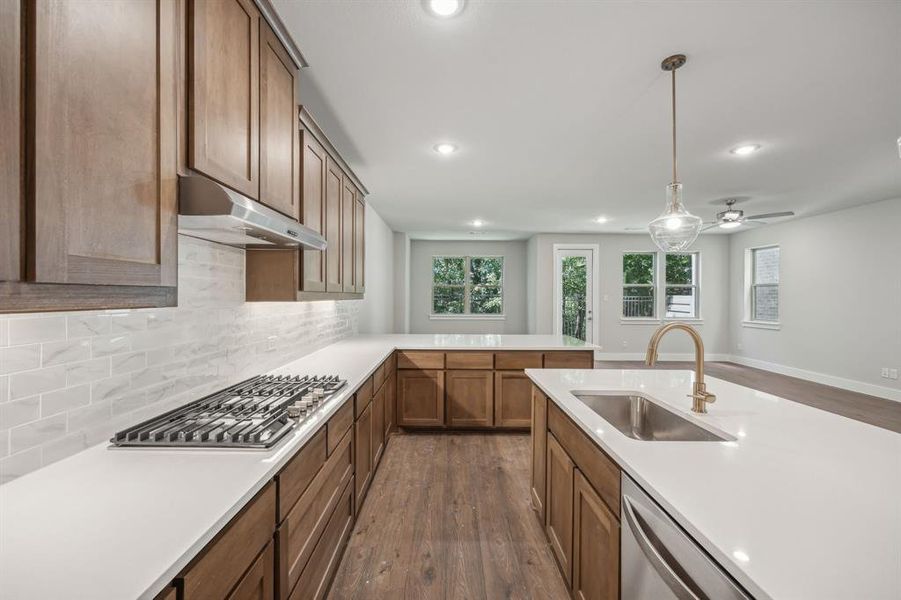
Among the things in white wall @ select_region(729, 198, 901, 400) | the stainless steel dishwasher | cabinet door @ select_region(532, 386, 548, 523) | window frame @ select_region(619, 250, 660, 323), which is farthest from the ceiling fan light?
window frame @ select_region(619, 250, 660, 323)

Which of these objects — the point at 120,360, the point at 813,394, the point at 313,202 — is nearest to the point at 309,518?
the point at 120,360

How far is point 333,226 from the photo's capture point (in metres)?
2.75

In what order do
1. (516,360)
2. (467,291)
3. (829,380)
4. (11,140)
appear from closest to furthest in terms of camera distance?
1. (11,140)
2. (516,360)
3. (829,380)
4. (467,291)

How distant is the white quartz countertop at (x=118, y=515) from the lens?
26.0 inches

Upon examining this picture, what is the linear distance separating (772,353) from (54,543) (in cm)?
866

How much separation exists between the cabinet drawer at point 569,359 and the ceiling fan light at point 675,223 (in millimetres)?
1374

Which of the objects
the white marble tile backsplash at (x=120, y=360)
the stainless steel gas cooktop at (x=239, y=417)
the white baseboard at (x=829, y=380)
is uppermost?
the white marble tile backsplash at (x=120, y=360)

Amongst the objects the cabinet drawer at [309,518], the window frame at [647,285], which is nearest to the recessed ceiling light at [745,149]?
the cabinet drawer at [309,518]

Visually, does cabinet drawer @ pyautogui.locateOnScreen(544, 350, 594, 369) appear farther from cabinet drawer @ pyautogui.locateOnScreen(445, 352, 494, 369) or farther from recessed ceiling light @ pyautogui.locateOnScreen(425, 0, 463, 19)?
recessed ceiling light @ pyautogui.locateOnScreen(425, 0, 463, 19)

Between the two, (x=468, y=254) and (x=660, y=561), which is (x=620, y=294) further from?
(x=660, y=561)

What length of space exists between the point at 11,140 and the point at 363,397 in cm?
191

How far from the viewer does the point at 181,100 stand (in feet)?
3.66

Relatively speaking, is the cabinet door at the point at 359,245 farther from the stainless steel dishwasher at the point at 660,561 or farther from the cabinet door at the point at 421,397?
the stainless steel dishwasher at the point at 660,561

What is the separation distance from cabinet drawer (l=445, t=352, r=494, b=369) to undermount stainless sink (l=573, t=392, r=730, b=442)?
1797 millimetres
